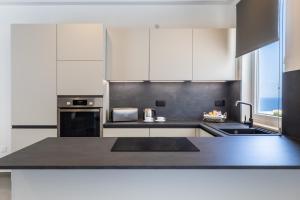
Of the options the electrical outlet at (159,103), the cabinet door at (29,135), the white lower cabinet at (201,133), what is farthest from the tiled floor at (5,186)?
the white lower cabinet at (201,133)

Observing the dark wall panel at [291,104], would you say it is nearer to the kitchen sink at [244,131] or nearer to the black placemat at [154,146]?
the kitchen sink at [244,131]

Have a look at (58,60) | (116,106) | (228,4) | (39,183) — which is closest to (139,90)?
(116,106)

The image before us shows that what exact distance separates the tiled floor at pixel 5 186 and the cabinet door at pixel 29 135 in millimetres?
550

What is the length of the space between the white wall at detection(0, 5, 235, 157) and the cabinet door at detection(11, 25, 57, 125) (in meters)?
0.62

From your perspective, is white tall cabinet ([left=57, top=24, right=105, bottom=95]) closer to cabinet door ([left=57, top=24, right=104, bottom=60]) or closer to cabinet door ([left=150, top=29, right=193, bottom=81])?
cabinet door ([left=57, top=24, right=104, bottom=60])

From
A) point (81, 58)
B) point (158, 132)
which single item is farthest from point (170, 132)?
point (81, 58)

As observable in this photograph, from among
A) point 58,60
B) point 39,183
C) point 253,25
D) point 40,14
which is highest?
point 40,14

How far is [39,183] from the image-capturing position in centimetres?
148

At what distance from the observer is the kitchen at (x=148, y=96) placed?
1490 mm

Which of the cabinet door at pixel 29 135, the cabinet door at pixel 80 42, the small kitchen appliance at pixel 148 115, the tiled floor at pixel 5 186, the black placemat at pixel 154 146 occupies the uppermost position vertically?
the cabinet door at pixel 80 42

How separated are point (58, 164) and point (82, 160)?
0.12 m

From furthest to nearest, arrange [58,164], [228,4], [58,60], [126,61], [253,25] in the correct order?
[228,4] < [126,61] < [58,60] < [253,25] < [58,164]

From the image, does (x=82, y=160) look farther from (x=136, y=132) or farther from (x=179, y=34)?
(x=179, y=34)

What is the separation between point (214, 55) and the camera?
3.43 metres
